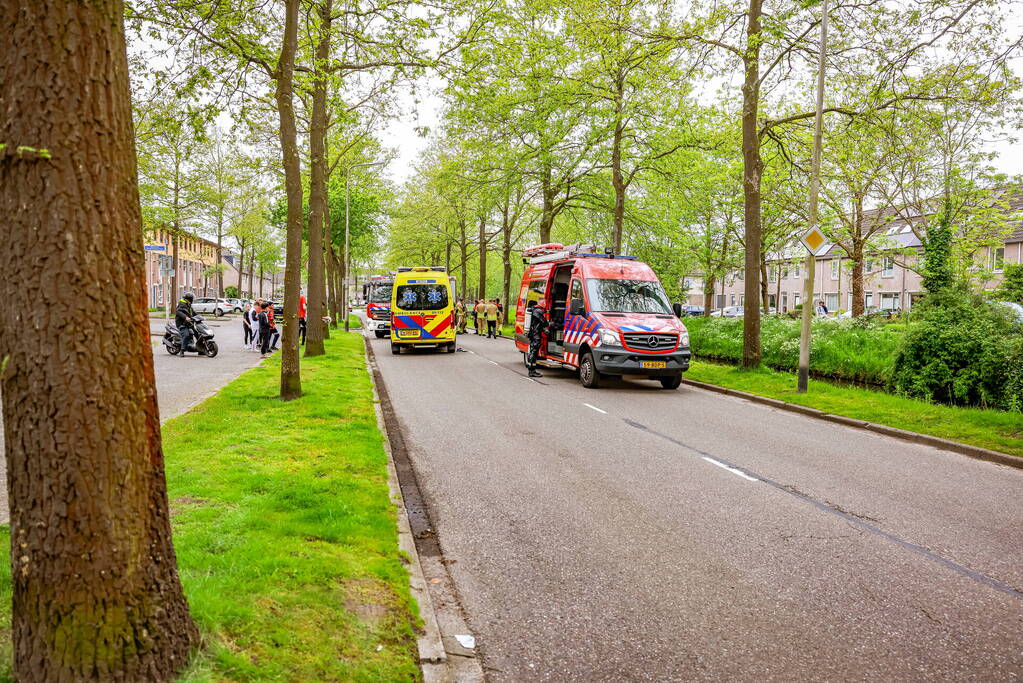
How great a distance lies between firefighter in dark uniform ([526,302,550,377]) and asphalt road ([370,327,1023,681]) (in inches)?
296

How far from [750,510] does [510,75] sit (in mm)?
10442

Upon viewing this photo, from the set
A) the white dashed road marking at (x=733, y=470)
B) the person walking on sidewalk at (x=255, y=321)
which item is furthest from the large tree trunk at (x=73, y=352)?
the person walking on sidewalk at (x=255, y=321)

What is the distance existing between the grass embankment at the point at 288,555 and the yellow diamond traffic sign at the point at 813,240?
911 centimetres

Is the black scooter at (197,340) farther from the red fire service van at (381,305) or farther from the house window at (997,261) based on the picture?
the house window at (997,261)

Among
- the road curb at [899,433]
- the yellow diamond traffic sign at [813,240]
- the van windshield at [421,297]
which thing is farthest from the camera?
the van windshield at [421,297]

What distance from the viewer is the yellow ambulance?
24594mm

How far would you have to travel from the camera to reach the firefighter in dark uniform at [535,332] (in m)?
17.6

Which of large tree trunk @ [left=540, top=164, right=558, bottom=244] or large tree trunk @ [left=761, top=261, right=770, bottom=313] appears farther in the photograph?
large tree trunk @ [left=761, top=261, right=770, bottom=313]

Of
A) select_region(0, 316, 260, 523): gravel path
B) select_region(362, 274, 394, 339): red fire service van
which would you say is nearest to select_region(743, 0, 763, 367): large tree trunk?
select_region(0, 316, 260, 523): gravel path

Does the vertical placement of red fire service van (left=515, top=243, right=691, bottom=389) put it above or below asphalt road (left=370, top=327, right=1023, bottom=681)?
above

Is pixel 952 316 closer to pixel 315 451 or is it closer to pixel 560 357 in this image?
pixel 560 357

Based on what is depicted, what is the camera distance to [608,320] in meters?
15.2

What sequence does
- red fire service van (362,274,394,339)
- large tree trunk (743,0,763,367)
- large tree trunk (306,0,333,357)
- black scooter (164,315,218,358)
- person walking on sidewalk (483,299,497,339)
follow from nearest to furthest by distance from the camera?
large tree trunk (306,0,333,357), large tree trunk (743,0,763,367), black scooter (164,315,218,358), person walking on sidewalk (483,299,497,339), red fire service van (362,274,394,339)

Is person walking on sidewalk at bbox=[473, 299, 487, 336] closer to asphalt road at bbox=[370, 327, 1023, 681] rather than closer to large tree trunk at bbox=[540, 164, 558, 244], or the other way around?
large tree trunk at bbox=[540, 164, 558, 244]
